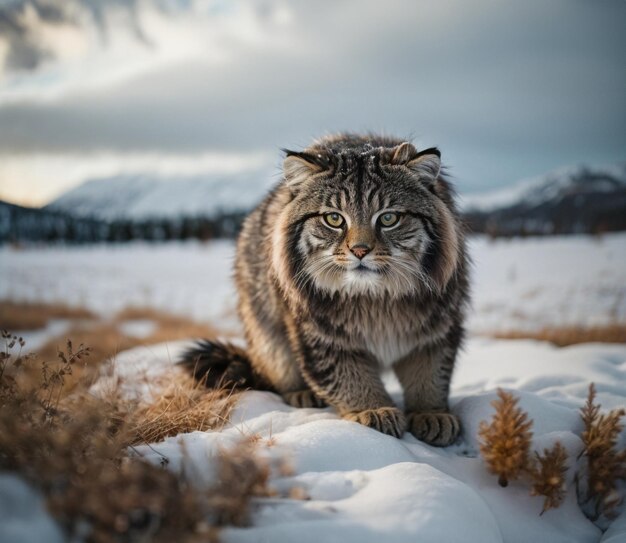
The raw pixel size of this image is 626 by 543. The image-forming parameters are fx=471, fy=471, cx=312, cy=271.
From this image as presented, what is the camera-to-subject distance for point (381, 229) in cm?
269

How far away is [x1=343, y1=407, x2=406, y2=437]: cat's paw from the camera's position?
9.08 feet

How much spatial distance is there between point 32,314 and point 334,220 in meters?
10.3

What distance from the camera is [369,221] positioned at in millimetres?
Answer: 2668

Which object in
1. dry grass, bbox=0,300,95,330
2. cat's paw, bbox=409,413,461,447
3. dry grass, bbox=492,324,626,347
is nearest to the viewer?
cat's paw, bbox=409,413,461,447

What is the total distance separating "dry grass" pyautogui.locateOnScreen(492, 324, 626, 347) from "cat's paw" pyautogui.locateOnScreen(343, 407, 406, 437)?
14.6 feet

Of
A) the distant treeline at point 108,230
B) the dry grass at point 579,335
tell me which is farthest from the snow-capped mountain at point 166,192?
the dry grass at point 579,335

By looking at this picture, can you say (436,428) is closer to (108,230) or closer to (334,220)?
(334,220)

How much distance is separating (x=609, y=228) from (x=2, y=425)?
14003 millimetres

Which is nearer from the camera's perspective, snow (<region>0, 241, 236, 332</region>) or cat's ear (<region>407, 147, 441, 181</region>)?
cat's ear (<region>407, 147, 441, 181</region>)

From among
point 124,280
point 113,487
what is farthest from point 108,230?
point 113,487

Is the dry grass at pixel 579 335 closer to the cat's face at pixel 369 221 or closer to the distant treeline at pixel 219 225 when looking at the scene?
the distant treeline at pixel 219 225

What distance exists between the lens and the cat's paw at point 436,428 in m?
2.81

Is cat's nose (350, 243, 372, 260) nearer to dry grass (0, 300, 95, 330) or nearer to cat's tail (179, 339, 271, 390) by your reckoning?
cat's tail (179, 339, 271, 390)

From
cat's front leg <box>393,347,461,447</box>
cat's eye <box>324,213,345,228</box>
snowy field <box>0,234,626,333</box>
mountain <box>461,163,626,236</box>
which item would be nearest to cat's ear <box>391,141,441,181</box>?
cat's eye <box>324,213,345,228</box>
